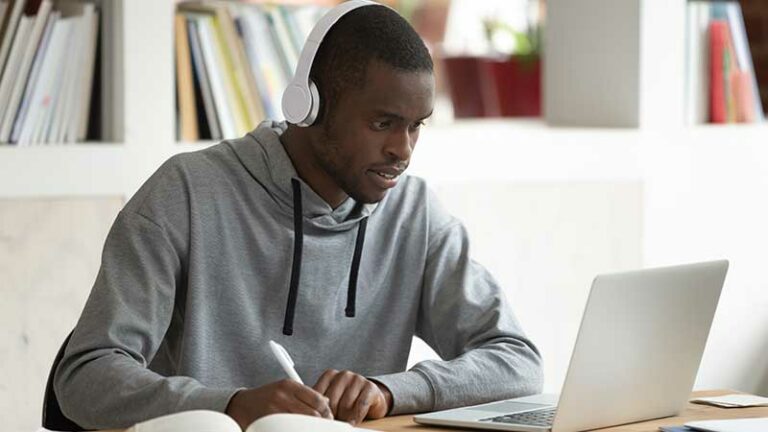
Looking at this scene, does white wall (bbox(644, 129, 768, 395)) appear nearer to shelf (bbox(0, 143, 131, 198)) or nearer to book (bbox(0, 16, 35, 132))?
shelf (bbox(0, 143, 131, 198))

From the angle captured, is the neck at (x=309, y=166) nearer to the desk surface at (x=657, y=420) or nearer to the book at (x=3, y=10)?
the desk surface at (x=657, y=420)

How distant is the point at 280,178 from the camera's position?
1.97 metres

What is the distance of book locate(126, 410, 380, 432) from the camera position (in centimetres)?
136

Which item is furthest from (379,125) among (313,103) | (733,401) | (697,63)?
(697,63)

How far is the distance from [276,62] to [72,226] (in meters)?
0.60

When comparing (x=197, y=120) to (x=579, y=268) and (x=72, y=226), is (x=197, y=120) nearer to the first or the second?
(x=72, y=226)

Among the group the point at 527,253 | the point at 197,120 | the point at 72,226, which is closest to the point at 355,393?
the point at 72,226

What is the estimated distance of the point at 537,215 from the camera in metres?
3.29

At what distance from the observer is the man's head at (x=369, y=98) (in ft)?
6.16

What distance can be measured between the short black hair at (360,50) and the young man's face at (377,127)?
0.04ft

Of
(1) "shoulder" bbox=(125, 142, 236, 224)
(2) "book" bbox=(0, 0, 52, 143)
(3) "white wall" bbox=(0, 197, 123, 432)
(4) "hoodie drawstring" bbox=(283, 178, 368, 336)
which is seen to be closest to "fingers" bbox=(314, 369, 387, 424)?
(4) "hoodie drawstring" bbox=(283, 178, 368, 336)

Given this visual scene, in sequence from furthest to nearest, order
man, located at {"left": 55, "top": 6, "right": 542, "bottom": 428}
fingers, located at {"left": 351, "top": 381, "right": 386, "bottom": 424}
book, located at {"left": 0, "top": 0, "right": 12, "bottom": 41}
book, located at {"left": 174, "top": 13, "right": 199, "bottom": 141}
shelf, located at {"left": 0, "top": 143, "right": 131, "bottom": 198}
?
book, located at {"left": 174, "top": 13, "right": 199, "bottom": 141}
book, located at {"left": 0, "top": 0, "right": 12, "bottom": 41}
shelf, located at {"left": 0, "top": 143, "right": 131, "bottom": 198}
man, located at {"left": 55, "top": 6, "right": 542, "bottom": 428}
fingers, located at {"left": 351, "top": 381, "right": 386, "bottom": 424}

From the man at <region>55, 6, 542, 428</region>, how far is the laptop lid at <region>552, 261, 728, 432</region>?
0.80 ft

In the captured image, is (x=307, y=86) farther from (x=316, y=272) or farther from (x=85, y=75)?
(x=85, y=75)
